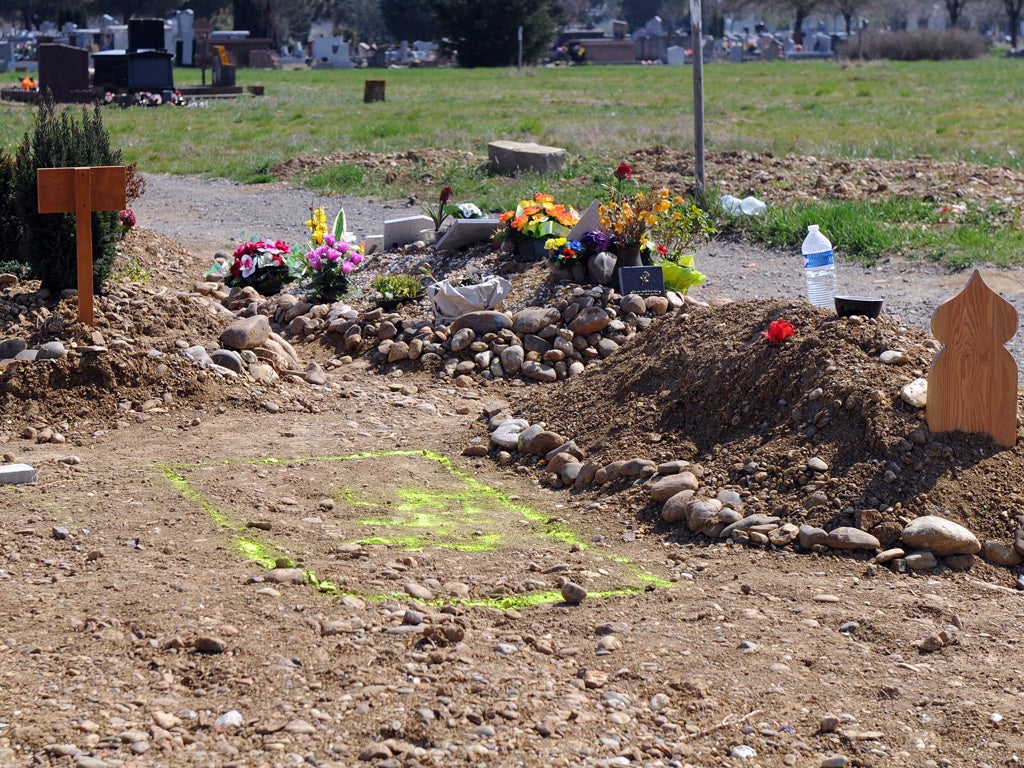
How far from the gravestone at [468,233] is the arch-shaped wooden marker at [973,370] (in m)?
4.87

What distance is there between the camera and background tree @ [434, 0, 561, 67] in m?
47.1

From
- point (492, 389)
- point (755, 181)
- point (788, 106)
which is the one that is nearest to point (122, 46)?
point (788, 106)

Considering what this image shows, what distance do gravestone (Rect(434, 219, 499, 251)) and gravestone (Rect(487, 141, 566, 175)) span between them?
6.00 meters

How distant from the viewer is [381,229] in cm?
1260

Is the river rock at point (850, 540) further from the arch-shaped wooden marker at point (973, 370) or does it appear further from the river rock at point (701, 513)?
the arch-shaped wooden marker at point (973, 370)

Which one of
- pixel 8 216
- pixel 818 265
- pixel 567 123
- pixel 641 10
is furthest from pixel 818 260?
pixel 641 10

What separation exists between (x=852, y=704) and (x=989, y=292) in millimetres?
2008

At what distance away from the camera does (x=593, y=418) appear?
5949 mm

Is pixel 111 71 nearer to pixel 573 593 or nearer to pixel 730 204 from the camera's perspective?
pixel 730 204

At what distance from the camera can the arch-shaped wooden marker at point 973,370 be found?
15.8ft

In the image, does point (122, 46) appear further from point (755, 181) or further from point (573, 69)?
point (755, 181)

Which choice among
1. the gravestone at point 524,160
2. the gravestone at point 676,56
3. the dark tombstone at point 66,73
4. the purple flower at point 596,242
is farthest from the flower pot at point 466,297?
the gravestone at point 676,56

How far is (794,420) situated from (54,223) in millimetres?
4401

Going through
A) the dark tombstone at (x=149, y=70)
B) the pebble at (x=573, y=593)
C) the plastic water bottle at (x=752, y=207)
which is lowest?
the pebble at (x=573, y=593)
